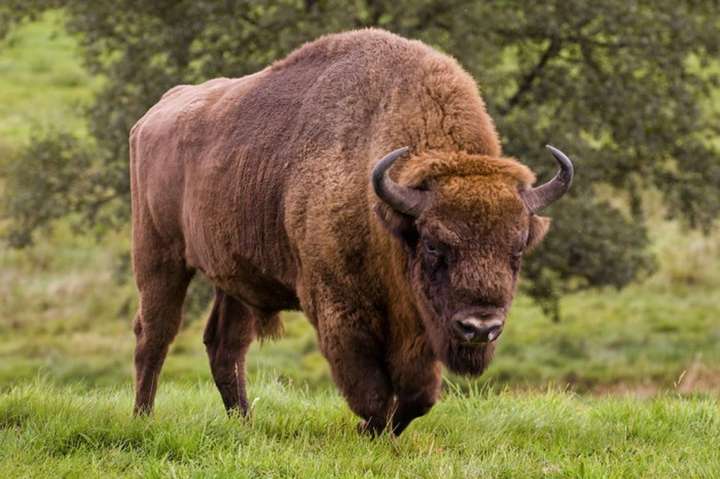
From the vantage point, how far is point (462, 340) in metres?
5.62

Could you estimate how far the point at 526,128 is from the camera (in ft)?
50.2

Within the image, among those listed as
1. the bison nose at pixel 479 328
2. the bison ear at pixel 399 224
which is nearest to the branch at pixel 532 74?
the bison ear at pixel 399 224

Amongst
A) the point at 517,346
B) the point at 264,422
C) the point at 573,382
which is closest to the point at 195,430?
the point at 264,422

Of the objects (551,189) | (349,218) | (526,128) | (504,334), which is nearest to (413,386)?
(349,218)

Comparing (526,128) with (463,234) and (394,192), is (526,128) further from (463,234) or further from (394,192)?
(463,234)

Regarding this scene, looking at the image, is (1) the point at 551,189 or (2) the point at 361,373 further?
(2) the point at 361,373

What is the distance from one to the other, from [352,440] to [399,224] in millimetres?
1217

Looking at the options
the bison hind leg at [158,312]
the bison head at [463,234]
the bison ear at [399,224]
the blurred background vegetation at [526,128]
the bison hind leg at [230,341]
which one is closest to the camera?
the bison head at [463,234]

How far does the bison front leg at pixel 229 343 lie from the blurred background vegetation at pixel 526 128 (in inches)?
281

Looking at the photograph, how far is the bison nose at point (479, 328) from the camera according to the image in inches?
212

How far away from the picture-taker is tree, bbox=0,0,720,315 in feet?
50.9

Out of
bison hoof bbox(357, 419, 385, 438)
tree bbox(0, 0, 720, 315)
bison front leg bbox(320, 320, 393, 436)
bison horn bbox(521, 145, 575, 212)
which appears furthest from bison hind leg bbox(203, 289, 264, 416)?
tree bbox(0, 0, 720, 315)

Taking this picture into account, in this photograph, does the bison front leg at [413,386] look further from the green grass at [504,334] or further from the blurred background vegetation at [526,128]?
the green grass at [504,334]

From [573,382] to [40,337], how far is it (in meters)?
8.89
